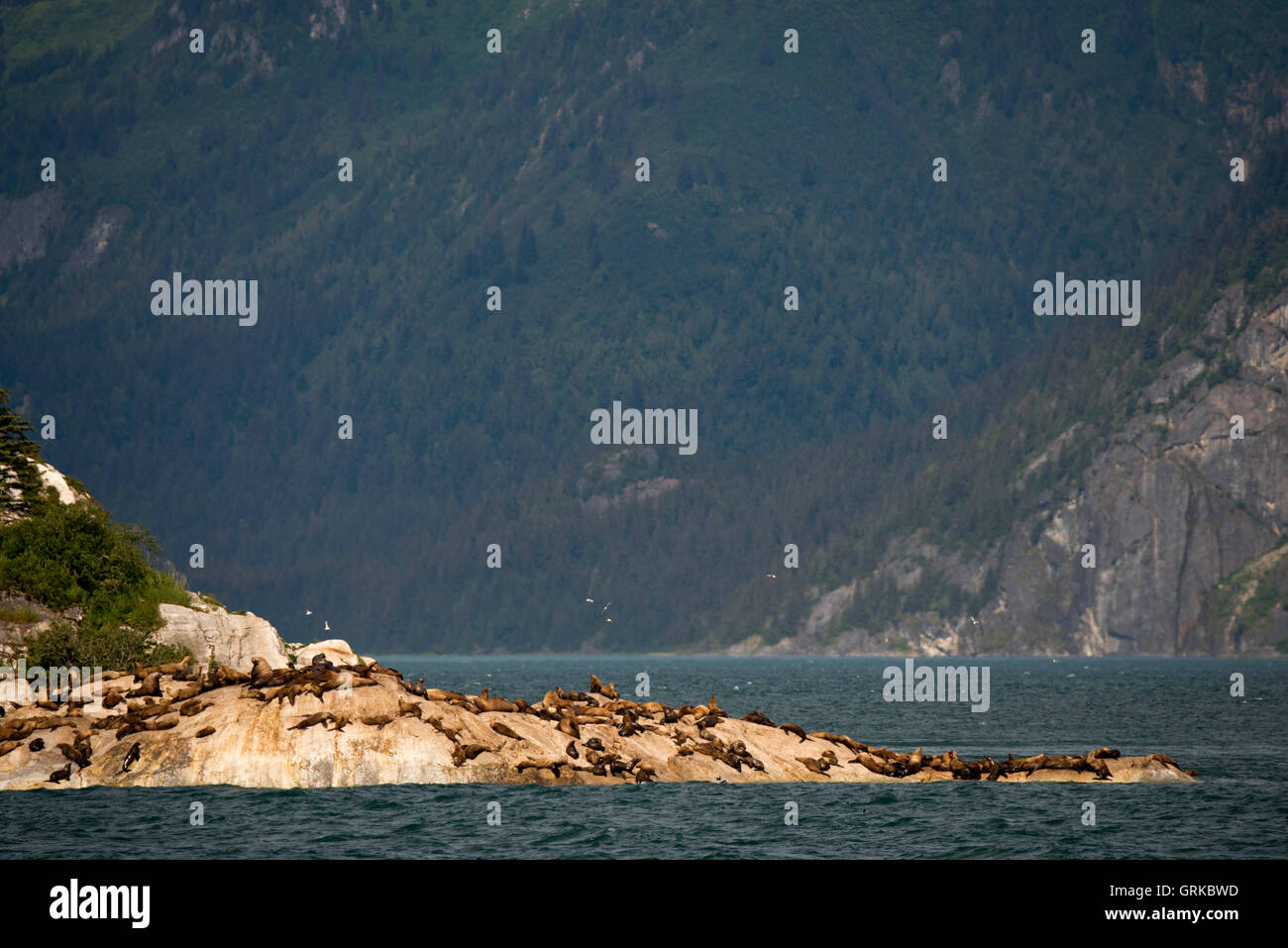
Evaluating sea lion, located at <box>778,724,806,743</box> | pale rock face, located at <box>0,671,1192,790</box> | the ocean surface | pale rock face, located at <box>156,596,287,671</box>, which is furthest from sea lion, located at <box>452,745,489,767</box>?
pale rock face, located at <box>156,596,287,671</box>

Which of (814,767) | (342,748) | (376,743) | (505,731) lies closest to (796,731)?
(814,767)

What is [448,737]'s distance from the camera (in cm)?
5791

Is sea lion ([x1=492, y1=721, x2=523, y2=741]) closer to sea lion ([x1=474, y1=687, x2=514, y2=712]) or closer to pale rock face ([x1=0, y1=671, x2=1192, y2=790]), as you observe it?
pale rock face ([x1=0, y1=671, x2=1192, y2=790])

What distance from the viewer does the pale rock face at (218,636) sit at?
7319 centimetres

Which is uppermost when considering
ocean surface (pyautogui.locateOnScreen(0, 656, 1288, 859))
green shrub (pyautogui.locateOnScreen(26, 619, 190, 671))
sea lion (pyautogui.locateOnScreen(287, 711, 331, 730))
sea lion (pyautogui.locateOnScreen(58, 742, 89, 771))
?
green shrub (pyautogui.locateOnScreen(26, 619, 190, 671))

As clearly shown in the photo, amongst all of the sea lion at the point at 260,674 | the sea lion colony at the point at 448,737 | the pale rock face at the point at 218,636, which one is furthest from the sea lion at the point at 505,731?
the pale rock face at the point at 218,636

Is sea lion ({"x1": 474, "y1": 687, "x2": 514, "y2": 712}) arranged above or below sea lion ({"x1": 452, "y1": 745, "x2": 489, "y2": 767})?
above

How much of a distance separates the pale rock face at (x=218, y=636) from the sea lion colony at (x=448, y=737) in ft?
24.2

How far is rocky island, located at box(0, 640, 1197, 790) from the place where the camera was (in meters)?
56.4

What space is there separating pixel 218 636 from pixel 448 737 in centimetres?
2017

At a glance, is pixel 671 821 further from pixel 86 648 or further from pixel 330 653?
pixel 330 653

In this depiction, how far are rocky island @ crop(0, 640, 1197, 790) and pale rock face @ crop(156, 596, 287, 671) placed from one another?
26.3ft
